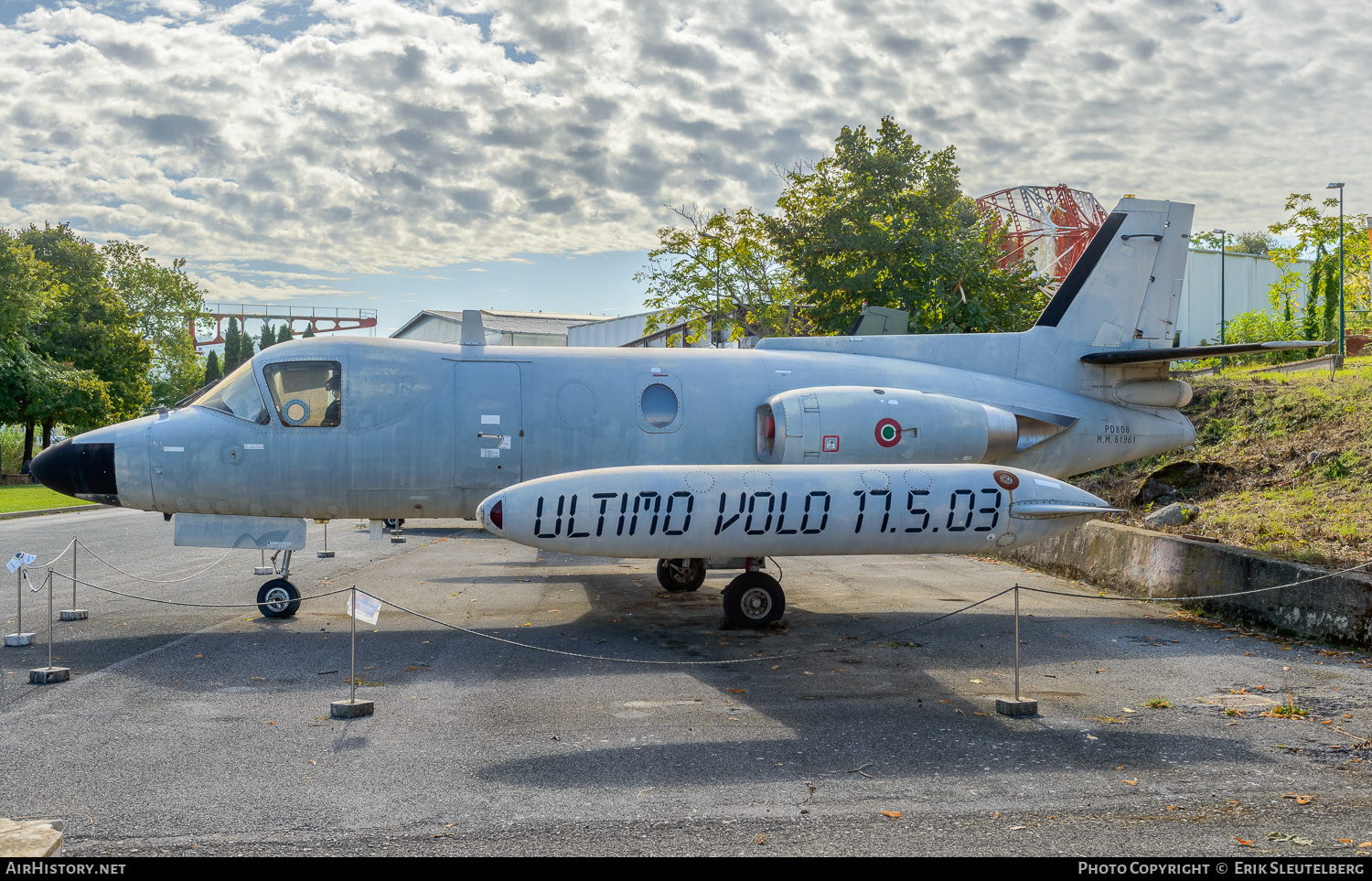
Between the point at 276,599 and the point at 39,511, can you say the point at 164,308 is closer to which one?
the point at 39,511

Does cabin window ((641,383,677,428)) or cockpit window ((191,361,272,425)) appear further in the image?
cabin window ((641,383,677,428))

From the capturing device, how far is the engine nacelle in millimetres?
10578

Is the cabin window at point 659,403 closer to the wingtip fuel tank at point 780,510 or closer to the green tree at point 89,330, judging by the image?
the wingtip fuel tank at point 780,510

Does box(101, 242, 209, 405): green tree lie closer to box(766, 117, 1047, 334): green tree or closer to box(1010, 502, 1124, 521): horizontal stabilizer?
→ box(766, 117, 1047, 334): green tree

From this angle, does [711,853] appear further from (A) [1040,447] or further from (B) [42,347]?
(B) [42,347]

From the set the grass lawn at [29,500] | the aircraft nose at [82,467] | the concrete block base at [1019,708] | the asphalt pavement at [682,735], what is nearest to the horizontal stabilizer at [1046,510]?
the asphalt pavement at [682,735]

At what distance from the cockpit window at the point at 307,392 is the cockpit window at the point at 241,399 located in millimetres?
163

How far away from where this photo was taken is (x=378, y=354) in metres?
10.7

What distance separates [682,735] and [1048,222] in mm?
46219

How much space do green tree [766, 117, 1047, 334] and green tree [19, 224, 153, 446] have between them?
128ft

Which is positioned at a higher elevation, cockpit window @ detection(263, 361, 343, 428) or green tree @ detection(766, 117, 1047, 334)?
green tree @ detection(766, 117, 1047, 334)

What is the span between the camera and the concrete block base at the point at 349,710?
700 centimetres

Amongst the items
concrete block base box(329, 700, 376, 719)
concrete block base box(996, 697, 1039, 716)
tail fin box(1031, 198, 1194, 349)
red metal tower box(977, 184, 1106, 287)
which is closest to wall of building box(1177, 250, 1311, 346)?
red metal tower box(977, 184, 1106, 287)
